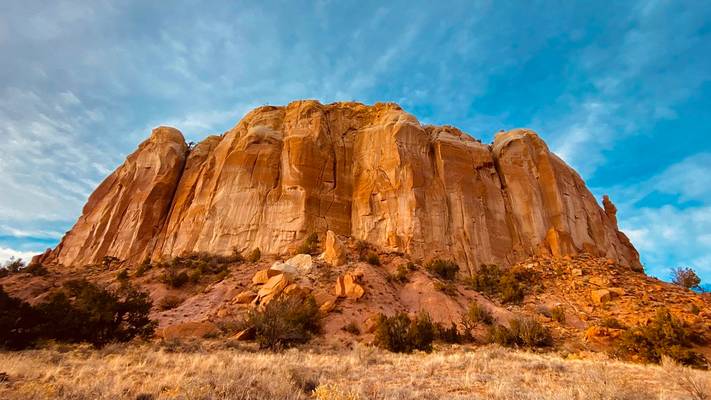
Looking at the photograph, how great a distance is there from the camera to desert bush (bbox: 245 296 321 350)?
1225 cm

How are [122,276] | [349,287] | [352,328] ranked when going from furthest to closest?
[122,276]
[349,287]
[352,328]

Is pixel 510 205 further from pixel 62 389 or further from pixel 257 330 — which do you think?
pixel 62 389

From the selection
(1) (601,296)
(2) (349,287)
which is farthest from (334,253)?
(1) (601,296)

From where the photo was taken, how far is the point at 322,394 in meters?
5.11

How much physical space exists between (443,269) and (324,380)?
762 inches

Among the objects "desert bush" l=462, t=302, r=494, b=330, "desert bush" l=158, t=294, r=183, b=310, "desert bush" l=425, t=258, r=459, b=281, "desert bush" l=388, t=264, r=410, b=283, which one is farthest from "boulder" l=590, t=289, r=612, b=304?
"desert bush" l=158, t=294, r=183, b=310

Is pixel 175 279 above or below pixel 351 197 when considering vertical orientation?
below

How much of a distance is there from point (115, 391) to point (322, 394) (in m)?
2.75

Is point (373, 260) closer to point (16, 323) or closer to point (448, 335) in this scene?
point (448, 335)

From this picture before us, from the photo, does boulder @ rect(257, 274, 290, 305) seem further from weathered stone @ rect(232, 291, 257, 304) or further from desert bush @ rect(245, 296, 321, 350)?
desert bush @ rect(245, 296, 321, 350)

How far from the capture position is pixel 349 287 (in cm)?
1897

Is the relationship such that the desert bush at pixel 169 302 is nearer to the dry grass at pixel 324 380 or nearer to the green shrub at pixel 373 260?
the dry grass at pixel 324 380

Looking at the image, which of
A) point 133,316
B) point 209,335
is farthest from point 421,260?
point 133,316

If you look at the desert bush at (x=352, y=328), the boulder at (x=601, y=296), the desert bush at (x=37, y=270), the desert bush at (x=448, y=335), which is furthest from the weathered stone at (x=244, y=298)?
the desert bush at (x=37, y=270)
